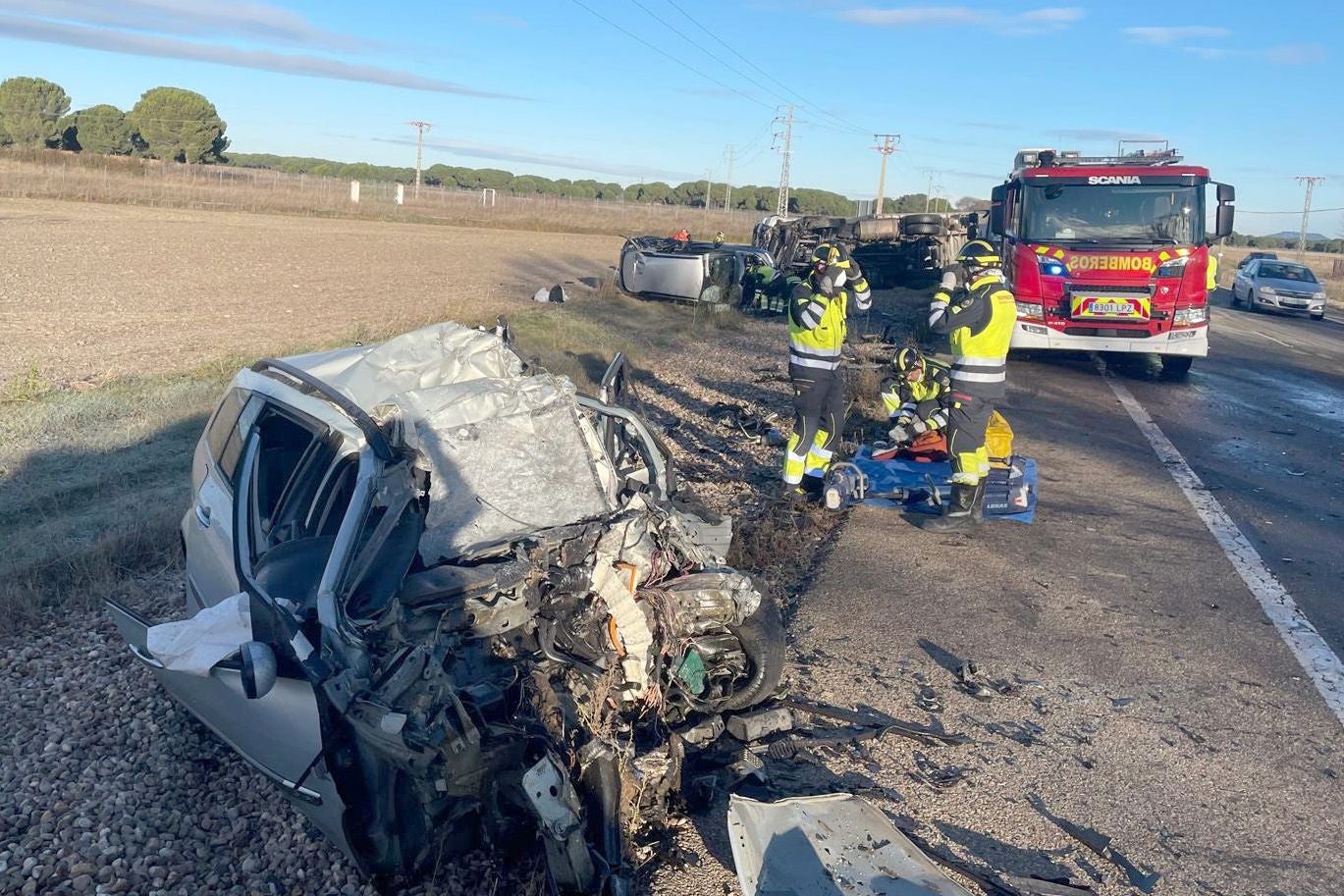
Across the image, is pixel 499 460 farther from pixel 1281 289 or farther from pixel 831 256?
pixel 1281 289

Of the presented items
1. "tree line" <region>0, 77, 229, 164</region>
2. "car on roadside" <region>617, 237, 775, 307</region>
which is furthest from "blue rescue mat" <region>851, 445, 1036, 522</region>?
"tree line" <region>0, 77, 229, 164</region>

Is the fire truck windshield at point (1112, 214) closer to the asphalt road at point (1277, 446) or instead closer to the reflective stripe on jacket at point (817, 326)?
the asphalt road at point (1277, 446)

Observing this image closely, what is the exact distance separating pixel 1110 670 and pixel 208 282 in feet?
70.8

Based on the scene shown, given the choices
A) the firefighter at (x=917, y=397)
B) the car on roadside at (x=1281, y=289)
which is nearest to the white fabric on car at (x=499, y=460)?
the firefighter at (x=917, y=397)

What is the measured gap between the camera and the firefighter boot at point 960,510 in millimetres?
7598

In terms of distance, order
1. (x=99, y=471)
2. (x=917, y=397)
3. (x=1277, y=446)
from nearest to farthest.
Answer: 1. (x=99, y=471)
2. (x=917, y=397)
3. (x=1277, y=446)

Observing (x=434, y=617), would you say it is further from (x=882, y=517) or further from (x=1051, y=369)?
(x=1051, y=369)

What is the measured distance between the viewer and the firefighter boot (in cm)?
760

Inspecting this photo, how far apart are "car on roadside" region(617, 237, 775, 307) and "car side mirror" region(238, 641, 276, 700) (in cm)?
1624

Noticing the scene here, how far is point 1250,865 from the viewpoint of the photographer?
3742 mm

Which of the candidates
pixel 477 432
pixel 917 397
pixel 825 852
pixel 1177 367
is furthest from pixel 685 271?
pixel 825 852

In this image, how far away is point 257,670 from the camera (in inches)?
133

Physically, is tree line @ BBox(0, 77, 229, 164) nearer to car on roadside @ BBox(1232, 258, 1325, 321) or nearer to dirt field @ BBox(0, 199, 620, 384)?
dirt field @ BBox(0, 199, 620, 384)

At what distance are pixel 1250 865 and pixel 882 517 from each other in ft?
14.3
